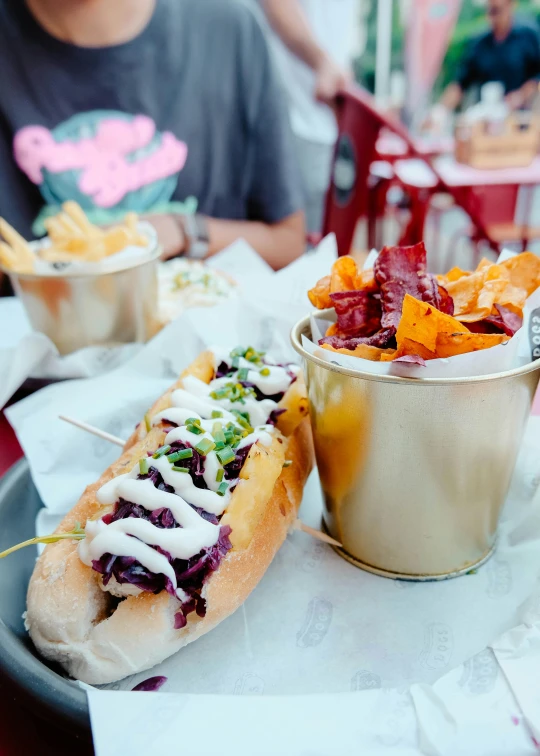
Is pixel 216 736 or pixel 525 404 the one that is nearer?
pixel 216 736

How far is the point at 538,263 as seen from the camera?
1.09m

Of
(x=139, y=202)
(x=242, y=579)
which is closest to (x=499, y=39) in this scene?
(x=139, y=202)

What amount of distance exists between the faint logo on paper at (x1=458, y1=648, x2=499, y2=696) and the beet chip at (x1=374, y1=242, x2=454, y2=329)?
19.2 inches

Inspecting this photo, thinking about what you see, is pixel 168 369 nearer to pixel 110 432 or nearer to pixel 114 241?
pixel 110 432

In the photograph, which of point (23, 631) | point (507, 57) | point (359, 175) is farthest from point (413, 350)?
point (507, 57)

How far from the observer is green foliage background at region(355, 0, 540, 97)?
8117mm

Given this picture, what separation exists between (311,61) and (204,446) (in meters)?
4.20

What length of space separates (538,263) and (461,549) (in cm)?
54

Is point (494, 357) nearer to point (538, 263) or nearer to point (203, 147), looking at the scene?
point (538, 263)

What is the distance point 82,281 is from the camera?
1570 mm

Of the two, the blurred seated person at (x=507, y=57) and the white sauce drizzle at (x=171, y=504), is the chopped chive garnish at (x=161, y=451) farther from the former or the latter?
the blurred seated person at (x=507, y=57)

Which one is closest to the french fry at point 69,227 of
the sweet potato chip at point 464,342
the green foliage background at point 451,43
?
the sweet potato chip at point 464,342

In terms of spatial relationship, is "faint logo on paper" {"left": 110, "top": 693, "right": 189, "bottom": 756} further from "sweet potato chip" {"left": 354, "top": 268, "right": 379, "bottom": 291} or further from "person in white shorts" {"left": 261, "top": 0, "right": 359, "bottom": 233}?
"person in white shorts" {"left": 261, "top": 0, "right": 359, "bottom": 233}

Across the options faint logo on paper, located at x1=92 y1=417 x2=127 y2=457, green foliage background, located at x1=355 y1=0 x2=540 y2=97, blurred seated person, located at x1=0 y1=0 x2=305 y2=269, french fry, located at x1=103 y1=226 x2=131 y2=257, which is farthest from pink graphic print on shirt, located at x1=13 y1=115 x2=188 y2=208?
green foliage background, located at x1=355 y1=0 x2=540 y2=97
